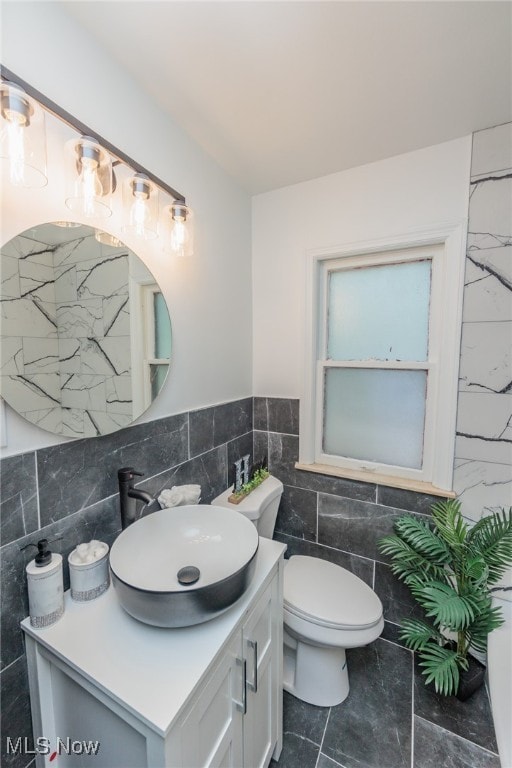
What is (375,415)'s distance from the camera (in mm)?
1699

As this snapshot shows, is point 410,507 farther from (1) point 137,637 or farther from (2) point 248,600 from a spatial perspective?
(1) point 137,637

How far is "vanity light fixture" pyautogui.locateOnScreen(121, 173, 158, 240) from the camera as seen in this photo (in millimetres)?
1001

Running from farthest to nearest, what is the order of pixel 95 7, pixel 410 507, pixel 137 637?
pixel 410 507 → pixel 95 7 → pixel 137 637

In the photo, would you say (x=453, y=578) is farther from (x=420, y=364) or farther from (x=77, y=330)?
(x=77, y=330)

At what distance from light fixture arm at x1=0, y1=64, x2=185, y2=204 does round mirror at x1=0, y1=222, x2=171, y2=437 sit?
26 cm

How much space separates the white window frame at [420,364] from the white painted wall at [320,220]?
5 cm

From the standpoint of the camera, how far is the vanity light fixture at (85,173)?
83cm

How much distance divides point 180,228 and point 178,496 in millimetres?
1045

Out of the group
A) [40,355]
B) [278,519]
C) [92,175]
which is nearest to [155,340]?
[40,355]

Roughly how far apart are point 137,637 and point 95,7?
1.73 metres

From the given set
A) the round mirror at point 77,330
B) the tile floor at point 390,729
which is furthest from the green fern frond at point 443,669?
the round mirror at point 77,330

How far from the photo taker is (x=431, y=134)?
134 centimetres

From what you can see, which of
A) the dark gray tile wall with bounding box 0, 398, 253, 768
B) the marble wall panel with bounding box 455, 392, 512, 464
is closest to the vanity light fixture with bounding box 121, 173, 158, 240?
the dark gray tile wall with bounding box 0, 398, 253, 768

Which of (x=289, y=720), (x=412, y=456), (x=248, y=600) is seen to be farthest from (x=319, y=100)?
(x=289, y=720)
